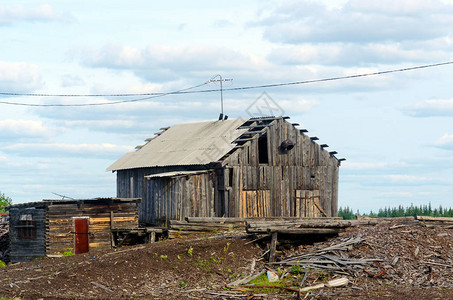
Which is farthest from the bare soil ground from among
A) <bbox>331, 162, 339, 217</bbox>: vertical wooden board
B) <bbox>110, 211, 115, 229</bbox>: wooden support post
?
<bbox>331, 162, 339, 217</bbox>: vertical wooden board

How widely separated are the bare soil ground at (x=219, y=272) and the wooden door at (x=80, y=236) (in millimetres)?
6563

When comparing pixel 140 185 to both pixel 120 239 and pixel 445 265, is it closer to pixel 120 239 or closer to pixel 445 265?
pixel 120 239

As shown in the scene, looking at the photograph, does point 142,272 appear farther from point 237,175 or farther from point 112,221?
point 237,175

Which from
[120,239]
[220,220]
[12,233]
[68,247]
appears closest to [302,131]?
[220,220]

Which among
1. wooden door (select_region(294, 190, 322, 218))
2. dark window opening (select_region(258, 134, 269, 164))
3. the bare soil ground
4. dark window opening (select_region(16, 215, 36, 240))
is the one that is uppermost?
dark window opening (select_region(258, 134, 269, 164))

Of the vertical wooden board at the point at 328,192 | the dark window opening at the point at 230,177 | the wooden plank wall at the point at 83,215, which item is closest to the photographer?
the wooden plank wall at the point at 83,215

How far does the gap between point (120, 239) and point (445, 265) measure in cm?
1883

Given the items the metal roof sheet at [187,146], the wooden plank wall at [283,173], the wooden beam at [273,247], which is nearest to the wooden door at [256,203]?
the wooden plank wall at [283,173]

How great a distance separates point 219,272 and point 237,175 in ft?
46.7

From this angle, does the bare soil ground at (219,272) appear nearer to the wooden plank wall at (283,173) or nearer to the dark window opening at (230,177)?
the dark window opening at (230,177)

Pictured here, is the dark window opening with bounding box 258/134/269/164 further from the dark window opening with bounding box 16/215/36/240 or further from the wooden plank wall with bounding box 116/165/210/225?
the dark window opening with bounding box 16/215/36/240

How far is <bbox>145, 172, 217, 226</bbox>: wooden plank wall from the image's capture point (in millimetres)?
36875

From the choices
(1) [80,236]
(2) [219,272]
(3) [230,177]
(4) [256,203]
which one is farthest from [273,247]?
(1) [80,236]

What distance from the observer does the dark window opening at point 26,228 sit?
1403 inches
